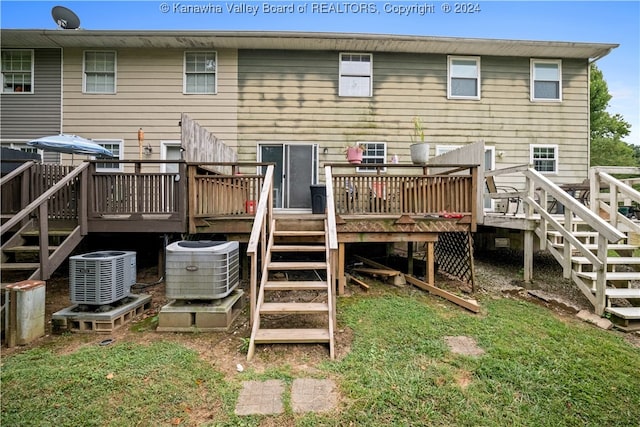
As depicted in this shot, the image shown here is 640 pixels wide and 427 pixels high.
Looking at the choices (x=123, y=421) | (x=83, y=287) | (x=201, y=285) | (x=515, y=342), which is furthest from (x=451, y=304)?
(x=83, y=287)

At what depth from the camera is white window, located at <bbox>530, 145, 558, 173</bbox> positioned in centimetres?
841

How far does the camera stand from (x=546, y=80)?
28.1 feet

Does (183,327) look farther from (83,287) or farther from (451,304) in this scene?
(451,304)

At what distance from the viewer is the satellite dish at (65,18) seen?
8.09m

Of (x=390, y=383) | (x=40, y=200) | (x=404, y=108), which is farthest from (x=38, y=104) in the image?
(x=390, y=383)

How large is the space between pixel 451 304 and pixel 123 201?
527 centimetres

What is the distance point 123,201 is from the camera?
4785mm

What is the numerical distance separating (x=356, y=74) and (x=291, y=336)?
7484mm

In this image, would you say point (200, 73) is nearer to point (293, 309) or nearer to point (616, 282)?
point (293, 309)

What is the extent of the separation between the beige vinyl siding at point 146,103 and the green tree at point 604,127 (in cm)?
2927

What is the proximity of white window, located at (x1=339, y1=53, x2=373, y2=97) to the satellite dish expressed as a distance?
7506mm

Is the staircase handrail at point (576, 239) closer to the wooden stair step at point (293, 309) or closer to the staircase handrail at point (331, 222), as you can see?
the staircase handrail at point (331, 222)

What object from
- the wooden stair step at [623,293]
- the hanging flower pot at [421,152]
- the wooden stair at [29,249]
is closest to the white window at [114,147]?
the wooden stair at [29,249]

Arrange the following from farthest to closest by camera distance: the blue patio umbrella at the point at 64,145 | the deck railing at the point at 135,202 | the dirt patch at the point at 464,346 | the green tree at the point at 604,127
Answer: the green tree at the point at 604,127 → the blue patio umbrella at the point at 64,145 → the deck railing at the point at 135,202 → the dirt patch at the point at 464,346
